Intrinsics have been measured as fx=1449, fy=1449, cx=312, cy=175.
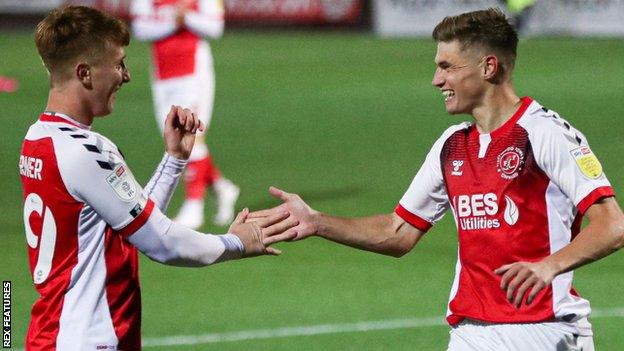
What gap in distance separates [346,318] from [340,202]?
4.78 m

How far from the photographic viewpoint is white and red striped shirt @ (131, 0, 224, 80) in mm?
13836

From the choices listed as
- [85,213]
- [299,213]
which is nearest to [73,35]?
[85,213]

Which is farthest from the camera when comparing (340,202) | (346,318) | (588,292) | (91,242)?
(340,202)

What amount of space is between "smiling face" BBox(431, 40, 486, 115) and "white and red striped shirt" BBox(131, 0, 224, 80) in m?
7.57

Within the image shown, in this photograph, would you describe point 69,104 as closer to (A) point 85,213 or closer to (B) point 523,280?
(A) point 85,213

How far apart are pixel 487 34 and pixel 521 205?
801mm

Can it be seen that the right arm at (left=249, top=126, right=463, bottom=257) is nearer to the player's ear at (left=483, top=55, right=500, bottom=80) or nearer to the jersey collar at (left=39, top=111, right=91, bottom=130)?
the player's ear at (left=483, top=55, right=500, bottom=80)

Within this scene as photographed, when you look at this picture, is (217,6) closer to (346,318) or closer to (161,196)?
(346,318)

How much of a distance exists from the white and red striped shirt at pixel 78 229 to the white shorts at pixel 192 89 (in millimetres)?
8161

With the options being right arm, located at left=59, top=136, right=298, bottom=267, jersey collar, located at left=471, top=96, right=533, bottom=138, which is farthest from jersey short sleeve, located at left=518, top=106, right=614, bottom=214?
right arm, located at left=59, top=136, right=298, bottom=267

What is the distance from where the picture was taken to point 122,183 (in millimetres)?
5574

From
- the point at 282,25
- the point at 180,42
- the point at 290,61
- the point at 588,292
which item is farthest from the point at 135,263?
the point at 282,25

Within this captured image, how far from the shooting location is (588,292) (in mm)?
11219

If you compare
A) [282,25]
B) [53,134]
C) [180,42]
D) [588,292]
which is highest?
[53,134]
